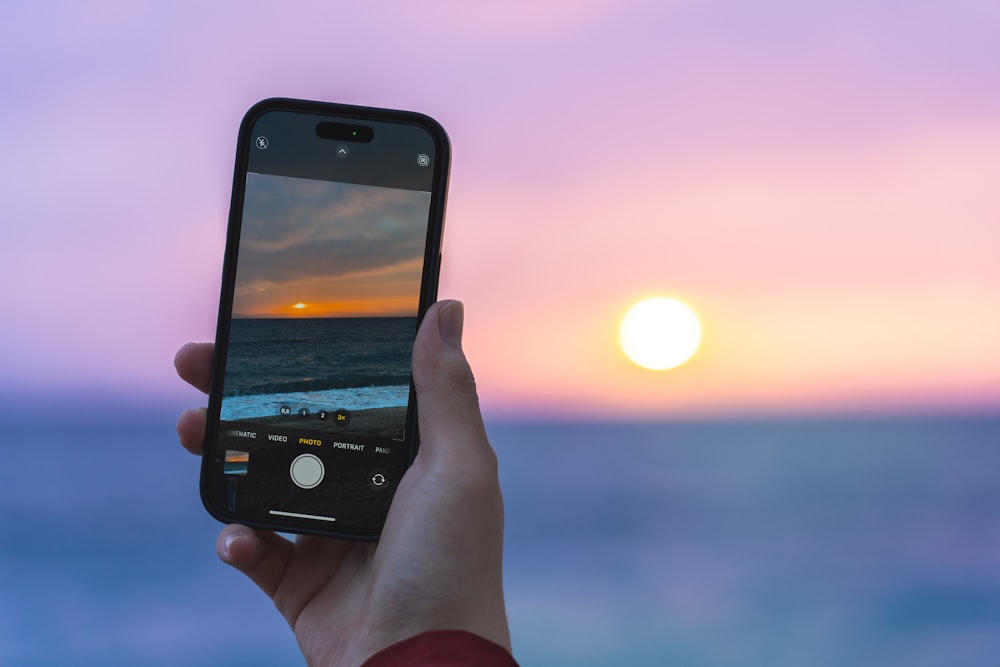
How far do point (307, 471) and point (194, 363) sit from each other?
422mm

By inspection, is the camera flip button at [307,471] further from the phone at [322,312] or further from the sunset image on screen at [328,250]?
the sunset image on screen at [328,250]

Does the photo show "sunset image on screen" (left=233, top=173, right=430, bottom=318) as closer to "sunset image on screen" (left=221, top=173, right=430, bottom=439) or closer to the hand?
"sunset image on screen" (left=221, top=173, right=430, bottom=439)

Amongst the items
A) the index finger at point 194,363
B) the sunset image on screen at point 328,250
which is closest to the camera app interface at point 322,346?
the sunset image on screen at point 328,250

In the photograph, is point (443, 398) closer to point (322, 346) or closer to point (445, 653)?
point (322, 346)

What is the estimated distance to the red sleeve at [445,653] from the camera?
4.23 ft

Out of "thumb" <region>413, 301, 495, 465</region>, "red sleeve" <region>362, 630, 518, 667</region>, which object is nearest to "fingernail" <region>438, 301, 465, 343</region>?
"thumb" <region>413, 301, 495, 465</region>

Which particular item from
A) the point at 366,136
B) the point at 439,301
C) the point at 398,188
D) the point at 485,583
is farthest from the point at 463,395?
the point at 366,136

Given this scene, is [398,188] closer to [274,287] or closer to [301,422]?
[274,287]

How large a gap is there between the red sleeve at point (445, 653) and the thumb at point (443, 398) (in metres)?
0.33

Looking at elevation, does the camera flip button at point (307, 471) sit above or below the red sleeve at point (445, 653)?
above

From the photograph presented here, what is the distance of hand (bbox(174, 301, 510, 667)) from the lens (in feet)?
4.99

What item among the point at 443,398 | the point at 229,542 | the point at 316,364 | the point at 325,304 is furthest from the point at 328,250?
A: the point at 229,542

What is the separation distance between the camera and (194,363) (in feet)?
6.37

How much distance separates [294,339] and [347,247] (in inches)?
8.3
